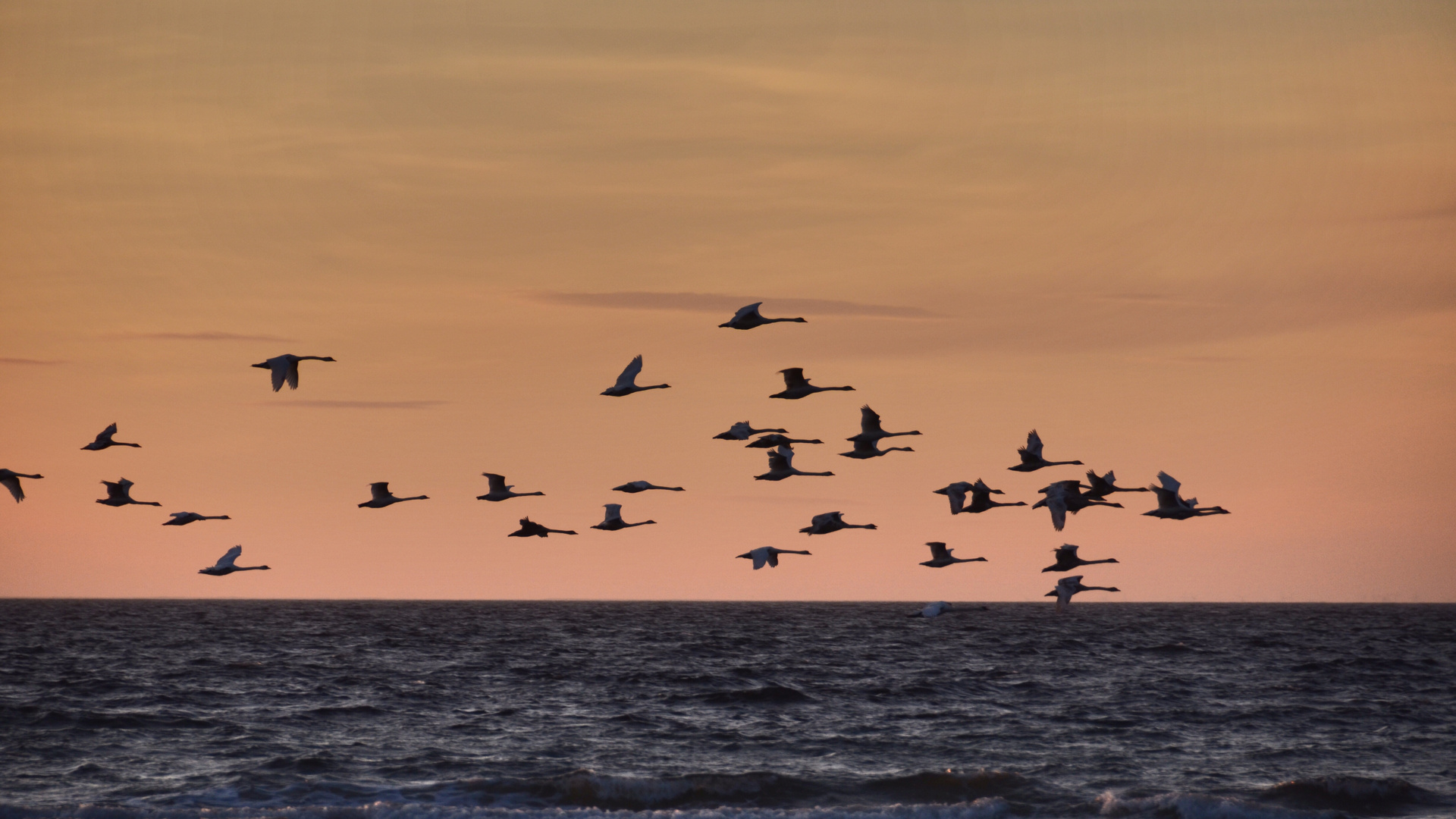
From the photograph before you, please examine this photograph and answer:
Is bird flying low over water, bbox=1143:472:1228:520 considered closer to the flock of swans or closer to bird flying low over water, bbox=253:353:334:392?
the flock of swans

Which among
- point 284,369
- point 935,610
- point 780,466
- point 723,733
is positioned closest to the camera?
point 284,369

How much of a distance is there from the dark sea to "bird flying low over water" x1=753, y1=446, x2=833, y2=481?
26.1 feet

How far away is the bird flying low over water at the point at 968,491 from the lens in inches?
1574

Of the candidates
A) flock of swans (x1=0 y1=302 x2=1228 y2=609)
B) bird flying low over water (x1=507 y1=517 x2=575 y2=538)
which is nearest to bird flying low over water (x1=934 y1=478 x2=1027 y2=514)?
flock of swans (x1=0 y1=302 x2=1228 y2=609)

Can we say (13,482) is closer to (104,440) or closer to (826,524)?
(104,440)

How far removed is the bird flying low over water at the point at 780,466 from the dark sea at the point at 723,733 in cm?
795

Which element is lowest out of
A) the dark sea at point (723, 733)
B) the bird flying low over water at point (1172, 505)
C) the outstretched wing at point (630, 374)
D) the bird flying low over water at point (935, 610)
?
the dark sea at point (723, 733)

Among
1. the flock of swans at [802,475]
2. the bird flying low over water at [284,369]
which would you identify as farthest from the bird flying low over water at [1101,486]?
the bird flying low over water at [284,369]

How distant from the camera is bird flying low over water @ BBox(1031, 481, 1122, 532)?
3686cm

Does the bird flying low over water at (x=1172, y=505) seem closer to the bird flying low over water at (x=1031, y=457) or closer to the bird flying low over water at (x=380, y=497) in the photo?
the bird flying low over water at (x=1031, y=457)

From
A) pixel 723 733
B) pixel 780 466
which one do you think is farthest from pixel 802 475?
pixel 723 733

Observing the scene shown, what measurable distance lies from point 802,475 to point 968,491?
14.6 feet

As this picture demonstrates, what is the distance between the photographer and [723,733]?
1874 inches

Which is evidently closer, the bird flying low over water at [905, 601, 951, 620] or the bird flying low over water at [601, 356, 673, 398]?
the bird flying low over water at [601, 356, 673, 398]
